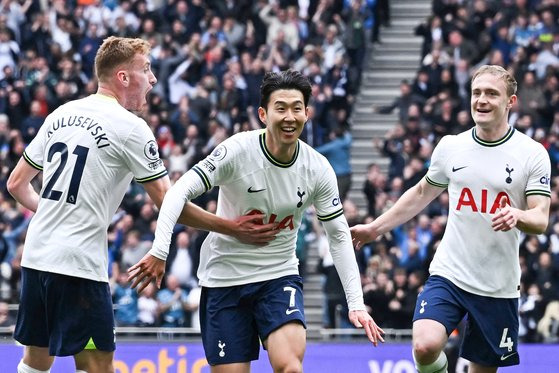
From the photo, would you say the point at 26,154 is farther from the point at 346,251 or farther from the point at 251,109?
the point at 251,109

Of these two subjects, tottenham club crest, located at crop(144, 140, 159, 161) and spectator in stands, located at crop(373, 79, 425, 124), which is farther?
spectator in stands, located at crop(373, 79, 425, 124)

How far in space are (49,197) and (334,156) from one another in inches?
474

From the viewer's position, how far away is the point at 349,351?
15.3 meters

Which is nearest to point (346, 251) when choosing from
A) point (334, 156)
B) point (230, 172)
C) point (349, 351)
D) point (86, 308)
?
point (230, 172)

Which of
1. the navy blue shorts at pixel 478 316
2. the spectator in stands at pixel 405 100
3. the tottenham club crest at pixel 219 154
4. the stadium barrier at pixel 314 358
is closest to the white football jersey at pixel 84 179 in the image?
the tottenham club crest at pixel 219 154

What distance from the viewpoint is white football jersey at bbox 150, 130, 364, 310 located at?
945 cm

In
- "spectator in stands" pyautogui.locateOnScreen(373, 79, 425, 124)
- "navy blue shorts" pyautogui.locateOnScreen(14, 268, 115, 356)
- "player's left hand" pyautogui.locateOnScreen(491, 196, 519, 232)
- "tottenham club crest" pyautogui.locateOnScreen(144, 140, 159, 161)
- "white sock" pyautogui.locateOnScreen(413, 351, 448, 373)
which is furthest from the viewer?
"spectator in stands" pyautogui.locateOnScreen(373, 79, 425, 124)

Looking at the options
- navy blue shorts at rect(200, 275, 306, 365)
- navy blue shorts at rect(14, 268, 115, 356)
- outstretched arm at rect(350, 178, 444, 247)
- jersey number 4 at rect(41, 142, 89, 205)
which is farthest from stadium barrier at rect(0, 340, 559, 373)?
jersey number 4 at rect(41, 142, 89, 205)

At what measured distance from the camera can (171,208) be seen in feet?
29.6

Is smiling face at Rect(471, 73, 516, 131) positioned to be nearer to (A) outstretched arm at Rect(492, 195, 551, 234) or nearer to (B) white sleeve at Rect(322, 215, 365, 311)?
(A) outstretched arm at Rect(492, 195, 551, 234)

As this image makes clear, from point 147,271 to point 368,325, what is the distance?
158 centimetres

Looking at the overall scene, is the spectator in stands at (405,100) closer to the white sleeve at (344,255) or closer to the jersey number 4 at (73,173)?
the white sleeve at (344,255)

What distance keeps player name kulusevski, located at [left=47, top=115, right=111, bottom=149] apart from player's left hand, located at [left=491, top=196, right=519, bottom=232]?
2673 millimetres

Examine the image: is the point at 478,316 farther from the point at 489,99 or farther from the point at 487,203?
the point at 489,99
